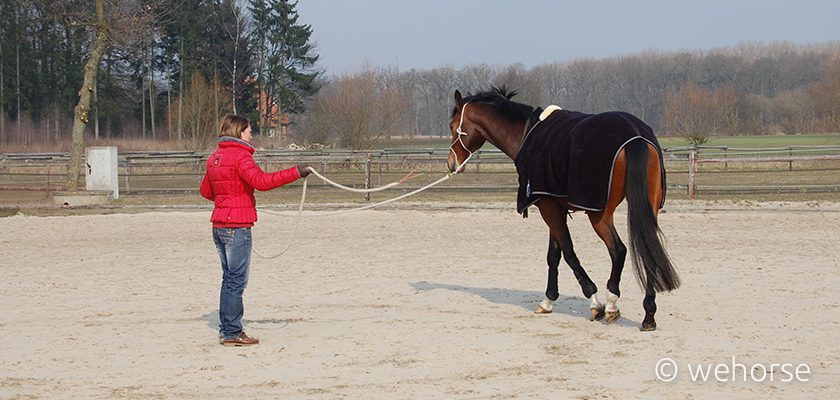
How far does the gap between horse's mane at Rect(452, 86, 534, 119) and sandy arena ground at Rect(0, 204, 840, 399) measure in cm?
176

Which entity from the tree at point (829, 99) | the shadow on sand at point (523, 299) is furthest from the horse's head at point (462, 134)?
the tree at point (829, 99)

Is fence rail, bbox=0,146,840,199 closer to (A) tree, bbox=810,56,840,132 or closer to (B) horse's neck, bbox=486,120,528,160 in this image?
(B) horse's neck, bbox=486,120,528,160

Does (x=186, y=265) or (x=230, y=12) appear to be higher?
(x=230, y=12)

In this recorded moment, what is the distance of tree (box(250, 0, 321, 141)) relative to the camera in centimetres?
4894

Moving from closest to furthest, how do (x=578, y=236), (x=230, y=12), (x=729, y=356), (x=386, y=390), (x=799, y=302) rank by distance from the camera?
(x=386, y=390), (x=729, y=356), (x=799, y=302), (x=578, y=236), (x=230, y=12)

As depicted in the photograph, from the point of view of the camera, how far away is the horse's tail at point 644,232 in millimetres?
6480

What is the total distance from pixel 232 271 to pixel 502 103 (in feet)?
9.75

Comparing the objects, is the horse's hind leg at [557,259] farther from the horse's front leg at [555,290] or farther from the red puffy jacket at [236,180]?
the red puffy jacket at [236,180]

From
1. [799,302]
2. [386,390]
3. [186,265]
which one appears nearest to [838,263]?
[799,302]

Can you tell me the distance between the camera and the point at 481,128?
26.2 feet

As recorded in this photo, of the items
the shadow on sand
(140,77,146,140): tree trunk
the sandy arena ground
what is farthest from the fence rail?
(140,77,146,140): tree trunk

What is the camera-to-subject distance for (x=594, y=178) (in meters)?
6.71

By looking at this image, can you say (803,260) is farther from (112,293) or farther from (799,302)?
(112,293)

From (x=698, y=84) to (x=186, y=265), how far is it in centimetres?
7922
